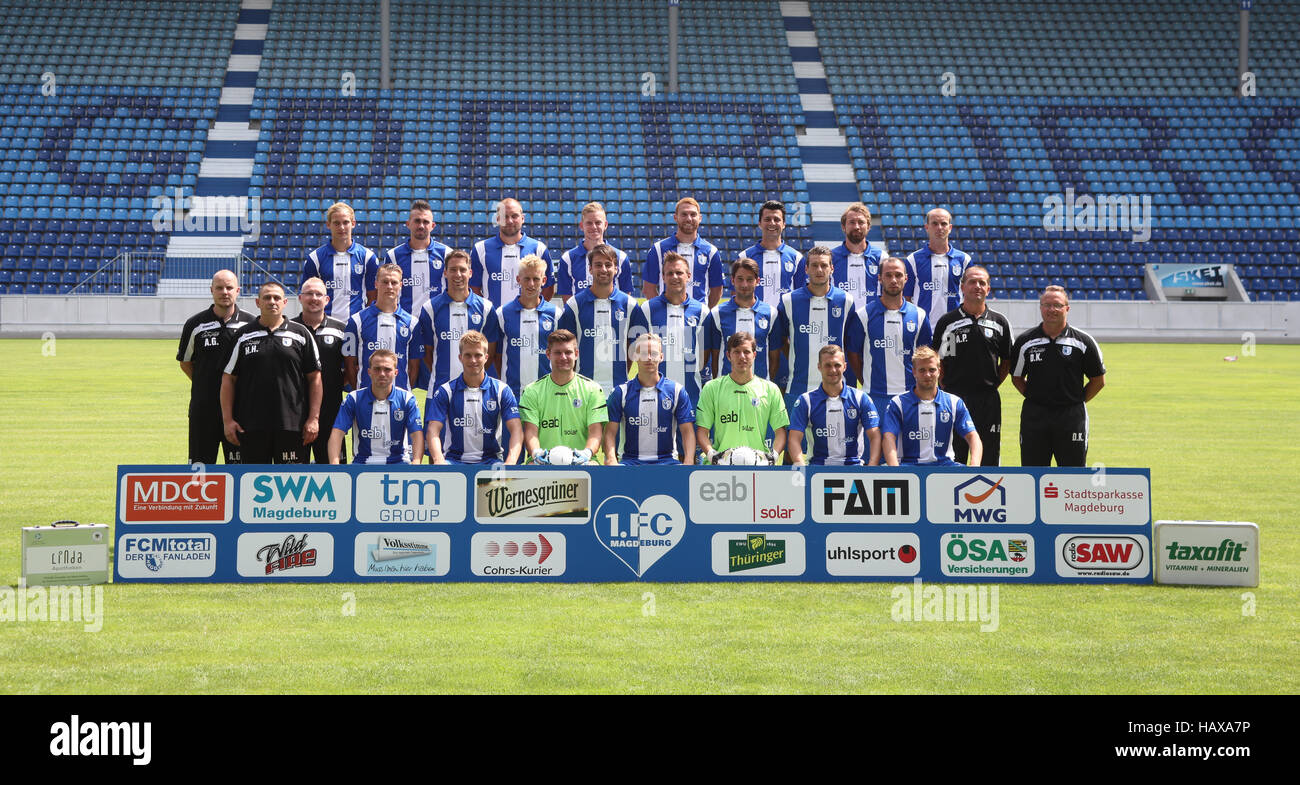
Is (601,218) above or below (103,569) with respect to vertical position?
above

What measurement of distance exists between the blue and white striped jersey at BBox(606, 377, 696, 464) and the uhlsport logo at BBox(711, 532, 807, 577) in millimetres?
1072

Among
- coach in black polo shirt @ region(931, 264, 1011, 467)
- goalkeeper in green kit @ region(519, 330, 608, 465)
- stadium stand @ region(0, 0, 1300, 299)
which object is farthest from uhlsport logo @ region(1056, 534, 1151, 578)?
stadium stand @ region(0, 0, 1300, 299)

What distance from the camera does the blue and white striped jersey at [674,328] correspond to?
9867mm

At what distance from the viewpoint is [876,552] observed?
8086 millimetres

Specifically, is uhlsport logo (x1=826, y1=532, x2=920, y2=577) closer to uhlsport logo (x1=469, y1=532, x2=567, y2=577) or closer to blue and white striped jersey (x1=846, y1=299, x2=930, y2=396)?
uhlsport logo (x1=469, y1=532, x2=567, y2=577)

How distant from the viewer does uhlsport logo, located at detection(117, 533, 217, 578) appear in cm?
785

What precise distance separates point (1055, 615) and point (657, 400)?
→ 119 inches

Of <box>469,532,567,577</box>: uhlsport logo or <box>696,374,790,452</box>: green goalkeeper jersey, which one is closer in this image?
<box>469,532,567,577</box>: uhlsport logo

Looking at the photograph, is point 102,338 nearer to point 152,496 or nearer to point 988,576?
point 152,496

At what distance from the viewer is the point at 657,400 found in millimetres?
8898

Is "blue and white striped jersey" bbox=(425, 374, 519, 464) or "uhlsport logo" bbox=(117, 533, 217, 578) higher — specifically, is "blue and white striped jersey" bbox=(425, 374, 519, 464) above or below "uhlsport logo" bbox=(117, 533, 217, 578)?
above

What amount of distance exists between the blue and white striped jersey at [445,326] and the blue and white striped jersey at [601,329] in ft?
2.29

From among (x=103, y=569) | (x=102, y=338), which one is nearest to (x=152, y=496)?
(x=103, y=569)

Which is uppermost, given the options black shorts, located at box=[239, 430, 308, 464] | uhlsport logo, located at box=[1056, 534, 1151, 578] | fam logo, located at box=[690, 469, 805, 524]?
black shorts, located at box=[239, 430, 308, 464]
